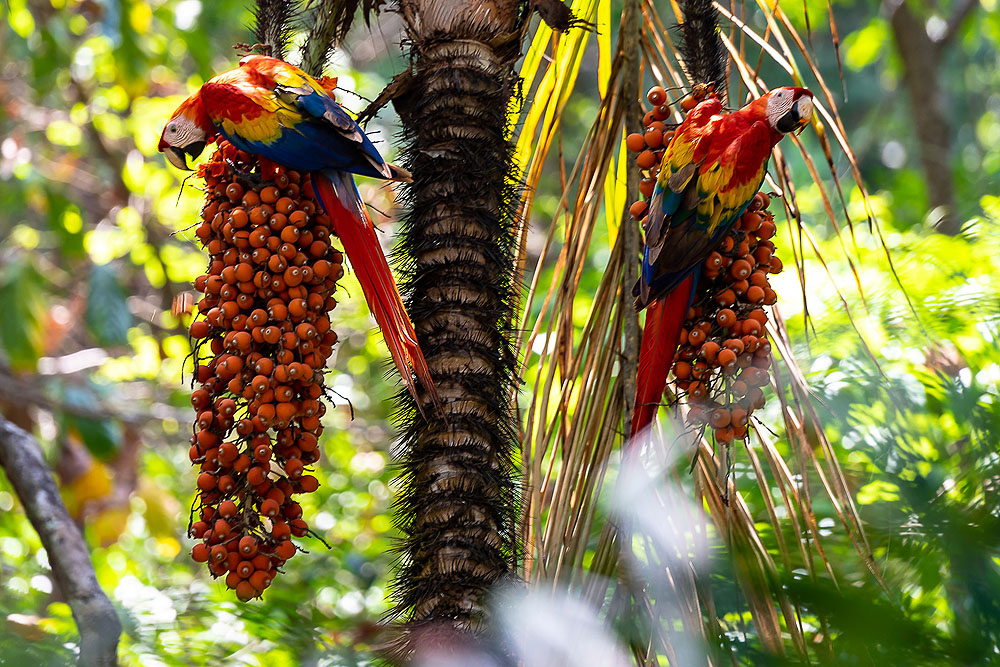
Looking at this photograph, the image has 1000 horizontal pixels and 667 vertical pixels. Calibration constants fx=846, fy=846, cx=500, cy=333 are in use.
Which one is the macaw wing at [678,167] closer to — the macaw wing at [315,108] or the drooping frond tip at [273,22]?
the macaw wing at [315,108]

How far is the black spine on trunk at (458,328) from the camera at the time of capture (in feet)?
3.34

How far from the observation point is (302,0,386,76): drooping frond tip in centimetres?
115

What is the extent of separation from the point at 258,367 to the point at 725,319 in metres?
0.53

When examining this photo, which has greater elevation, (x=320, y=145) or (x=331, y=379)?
(x=331, y=379)

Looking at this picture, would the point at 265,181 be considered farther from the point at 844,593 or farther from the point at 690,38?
the point at 844,593

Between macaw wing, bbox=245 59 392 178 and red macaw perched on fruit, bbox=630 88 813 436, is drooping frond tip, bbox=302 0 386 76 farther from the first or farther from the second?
red macaw perched on fruit, bbox=630 88 813 436

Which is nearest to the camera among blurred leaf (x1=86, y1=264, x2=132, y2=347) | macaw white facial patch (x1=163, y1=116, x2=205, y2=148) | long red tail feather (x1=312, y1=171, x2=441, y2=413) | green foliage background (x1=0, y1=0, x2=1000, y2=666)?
green foliage background (x1=0, y1=0, x2=1000, y2=666)

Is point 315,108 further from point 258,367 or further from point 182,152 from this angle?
point 258,367

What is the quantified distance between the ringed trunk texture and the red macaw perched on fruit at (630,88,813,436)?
7.9 inches

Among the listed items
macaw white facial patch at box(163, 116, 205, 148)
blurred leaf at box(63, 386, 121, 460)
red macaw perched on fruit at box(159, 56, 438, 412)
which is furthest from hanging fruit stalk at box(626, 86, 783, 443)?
blurred leaf at box(63, 386, 121, 460)

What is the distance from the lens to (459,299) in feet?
3.57

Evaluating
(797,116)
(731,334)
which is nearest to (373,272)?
(731,334)

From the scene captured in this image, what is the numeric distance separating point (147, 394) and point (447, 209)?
3197 millimetres

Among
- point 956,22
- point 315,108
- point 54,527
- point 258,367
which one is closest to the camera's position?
point 258,367
